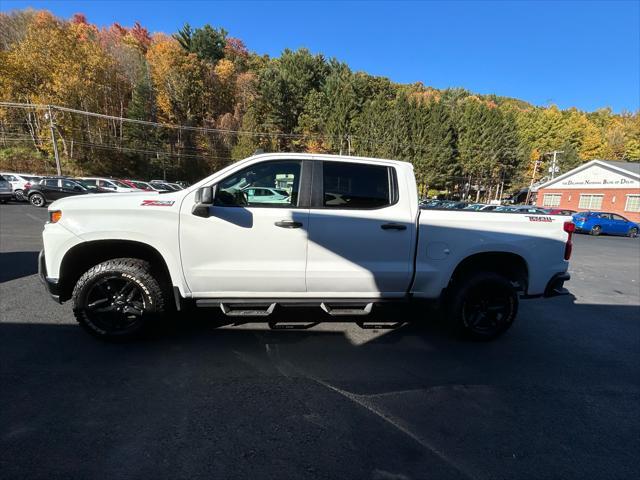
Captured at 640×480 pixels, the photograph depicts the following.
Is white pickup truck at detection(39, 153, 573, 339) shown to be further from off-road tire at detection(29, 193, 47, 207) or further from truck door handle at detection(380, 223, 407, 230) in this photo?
off-road tire at detection(29, 193, 47, 207)

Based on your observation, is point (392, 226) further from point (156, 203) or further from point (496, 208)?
point (496, 208)

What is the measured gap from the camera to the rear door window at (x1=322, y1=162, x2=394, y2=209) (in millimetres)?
3561

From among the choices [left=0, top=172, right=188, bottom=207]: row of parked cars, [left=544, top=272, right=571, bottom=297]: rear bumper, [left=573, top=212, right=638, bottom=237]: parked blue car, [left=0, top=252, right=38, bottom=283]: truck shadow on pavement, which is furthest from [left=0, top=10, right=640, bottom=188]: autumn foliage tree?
[left=544, top=272, right=571, bottom=297]: rear bumper

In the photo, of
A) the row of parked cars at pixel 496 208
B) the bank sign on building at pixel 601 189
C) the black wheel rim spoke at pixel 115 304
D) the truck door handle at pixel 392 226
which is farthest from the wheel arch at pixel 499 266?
the bank sign on building at pixel 601 189

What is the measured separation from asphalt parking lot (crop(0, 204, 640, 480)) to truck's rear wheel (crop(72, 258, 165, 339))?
225 millimetres

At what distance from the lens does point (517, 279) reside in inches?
159

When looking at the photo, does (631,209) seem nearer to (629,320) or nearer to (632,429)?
(629,320)

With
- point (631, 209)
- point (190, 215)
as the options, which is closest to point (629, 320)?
A: point (190, 215)

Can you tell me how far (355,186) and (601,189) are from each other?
43.5m

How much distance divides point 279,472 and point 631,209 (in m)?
42.9

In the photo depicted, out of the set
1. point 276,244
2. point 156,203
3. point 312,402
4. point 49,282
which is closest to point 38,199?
point 49,282

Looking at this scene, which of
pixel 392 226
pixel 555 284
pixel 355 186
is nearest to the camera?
pixel 392 226

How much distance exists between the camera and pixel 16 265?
254 inches

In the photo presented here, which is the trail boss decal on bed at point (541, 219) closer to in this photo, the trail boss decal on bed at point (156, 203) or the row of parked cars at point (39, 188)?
the trail boss decal on bed at point (156, 203)
